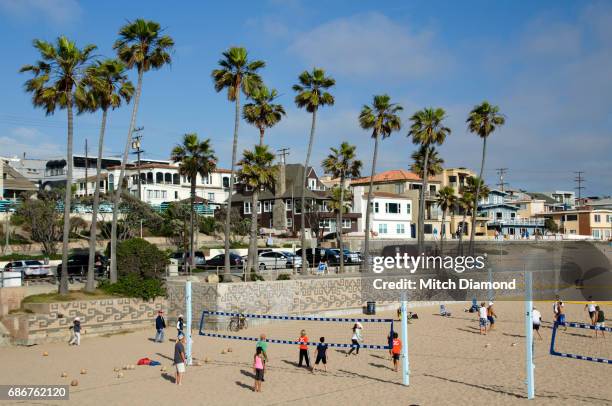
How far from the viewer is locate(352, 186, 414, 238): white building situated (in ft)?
232

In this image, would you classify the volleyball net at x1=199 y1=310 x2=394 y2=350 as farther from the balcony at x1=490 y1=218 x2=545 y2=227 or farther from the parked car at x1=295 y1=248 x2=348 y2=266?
the balcony at x1=490 y1=218 x2=545 y2=227

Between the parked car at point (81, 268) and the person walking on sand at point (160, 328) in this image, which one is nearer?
the person walking on sand at point (160, 328)

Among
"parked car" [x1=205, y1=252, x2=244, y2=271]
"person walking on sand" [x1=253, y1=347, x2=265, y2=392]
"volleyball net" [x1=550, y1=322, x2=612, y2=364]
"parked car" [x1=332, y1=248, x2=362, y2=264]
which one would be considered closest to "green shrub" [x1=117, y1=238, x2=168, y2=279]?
"parked car" [x1=205, y1=252, x2=244, y2=271]

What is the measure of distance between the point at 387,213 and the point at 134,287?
45.4 metres

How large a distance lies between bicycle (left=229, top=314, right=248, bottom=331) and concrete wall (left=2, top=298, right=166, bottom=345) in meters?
4.04

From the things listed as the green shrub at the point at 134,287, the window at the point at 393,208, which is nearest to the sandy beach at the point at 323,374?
the green shrub at the point at 134,287

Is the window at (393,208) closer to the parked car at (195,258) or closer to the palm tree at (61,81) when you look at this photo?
the parked car at (195,258)

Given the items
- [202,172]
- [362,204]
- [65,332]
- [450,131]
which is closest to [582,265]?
[450,131]

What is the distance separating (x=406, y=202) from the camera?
74.2 m

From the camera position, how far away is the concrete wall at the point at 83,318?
26.0 metres

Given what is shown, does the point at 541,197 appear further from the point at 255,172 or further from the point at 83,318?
the point at 83,318

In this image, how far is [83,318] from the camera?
28.0 metres

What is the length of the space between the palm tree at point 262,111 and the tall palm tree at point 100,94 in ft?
30.0

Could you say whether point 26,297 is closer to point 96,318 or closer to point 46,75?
point 96,318
